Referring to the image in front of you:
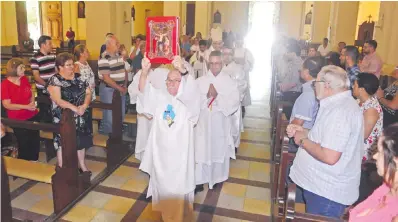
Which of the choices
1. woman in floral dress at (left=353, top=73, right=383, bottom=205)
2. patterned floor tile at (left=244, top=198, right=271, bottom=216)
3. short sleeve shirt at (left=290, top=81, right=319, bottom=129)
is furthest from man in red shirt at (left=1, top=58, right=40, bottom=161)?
woman in floral dress at (left=353, top=73, right=383, bottom=205)

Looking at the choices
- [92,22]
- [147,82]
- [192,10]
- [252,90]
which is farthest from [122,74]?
[192,10]

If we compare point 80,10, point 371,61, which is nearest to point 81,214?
point 371,61

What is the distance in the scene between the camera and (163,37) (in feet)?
10.2

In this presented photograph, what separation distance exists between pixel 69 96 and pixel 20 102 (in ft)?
3.27

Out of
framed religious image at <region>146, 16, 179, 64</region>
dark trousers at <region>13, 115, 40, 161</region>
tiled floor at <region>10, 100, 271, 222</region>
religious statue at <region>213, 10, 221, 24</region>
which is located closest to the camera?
framed religious image at <region>146, 16, 179, 64</region>

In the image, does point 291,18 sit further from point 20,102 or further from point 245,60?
point 20,102

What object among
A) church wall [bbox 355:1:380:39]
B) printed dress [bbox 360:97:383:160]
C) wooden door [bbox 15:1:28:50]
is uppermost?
church wall [bbox 355:1:380:39]

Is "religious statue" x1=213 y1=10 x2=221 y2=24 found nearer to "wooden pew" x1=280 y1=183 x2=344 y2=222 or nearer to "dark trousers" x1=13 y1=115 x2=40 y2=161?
"dark trousers" x1=13 y1=115 x2=40 y2=161

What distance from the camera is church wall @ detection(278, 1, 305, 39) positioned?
992 inches

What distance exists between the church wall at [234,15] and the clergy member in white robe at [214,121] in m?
19.9

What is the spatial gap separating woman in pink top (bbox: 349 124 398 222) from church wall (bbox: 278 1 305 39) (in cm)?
2467

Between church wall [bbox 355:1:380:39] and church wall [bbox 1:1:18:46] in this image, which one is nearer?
church wall [bbox 1:1:18:46]

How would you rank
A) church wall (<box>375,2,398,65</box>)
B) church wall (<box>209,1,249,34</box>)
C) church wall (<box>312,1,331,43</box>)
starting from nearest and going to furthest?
church wall (<box>375,2,398,65</box>)
church wall (<box>312,1,331,43</box>)
church wall (<box>209,1,249,34</box>)

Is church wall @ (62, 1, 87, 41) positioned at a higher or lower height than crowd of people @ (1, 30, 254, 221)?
higher
